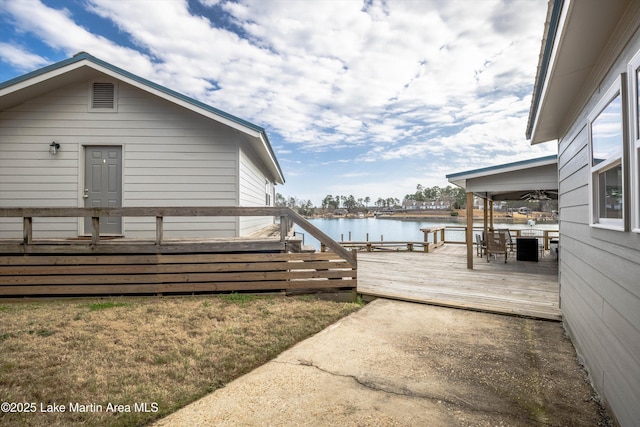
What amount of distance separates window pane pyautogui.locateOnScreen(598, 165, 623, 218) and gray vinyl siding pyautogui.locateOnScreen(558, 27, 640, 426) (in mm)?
163

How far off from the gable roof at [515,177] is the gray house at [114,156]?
606 centimetres

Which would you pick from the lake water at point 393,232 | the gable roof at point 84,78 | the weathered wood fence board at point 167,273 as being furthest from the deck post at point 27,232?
the lake water at point 393,232

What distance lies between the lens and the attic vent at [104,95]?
20.3 feet

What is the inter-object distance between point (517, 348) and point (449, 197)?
9447cm

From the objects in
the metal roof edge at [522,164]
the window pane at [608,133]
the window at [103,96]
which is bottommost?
the window pane at [608,133]

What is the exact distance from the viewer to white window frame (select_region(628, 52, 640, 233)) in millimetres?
1646

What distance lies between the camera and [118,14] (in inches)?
279

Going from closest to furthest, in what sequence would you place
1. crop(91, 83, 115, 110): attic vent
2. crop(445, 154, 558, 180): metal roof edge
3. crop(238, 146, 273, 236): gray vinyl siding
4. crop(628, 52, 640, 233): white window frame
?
crop(628, 52, 640, 233): white window frame, crop(91, 83, 115, 110): attic vent, crop(238, 146, 273, 236): gray vinyl siding, crop(445, 154, 558, 180): metal roof edge

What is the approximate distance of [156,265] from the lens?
16.0 feet

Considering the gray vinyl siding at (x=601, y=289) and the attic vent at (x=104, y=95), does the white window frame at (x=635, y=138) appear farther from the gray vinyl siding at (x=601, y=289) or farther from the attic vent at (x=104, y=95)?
the attic vent at (x=104, y=95)

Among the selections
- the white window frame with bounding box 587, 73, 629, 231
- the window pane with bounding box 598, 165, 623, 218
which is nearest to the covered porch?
the white window frame with bounding box 587, 73, 629, 231

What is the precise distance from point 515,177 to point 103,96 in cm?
1002

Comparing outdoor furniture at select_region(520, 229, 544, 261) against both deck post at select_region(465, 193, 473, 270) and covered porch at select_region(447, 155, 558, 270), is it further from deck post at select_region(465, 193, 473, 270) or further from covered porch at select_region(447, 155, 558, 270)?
deck post at select_region(465, 193, 473, 270)

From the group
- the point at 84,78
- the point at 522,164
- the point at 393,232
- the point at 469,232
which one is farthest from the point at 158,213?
the point at 393,232
